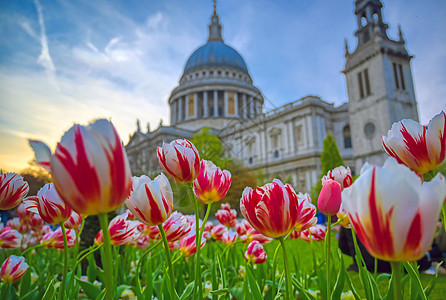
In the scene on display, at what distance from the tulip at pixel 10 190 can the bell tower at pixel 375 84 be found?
23.7 metres

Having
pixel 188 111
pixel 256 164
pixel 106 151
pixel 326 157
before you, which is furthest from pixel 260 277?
pixel 188 111

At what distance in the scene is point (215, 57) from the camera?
45688 mm

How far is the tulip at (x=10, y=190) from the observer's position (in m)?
1.08

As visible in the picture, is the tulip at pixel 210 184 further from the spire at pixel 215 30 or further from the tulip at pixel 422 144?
the spire at pixel 215 30

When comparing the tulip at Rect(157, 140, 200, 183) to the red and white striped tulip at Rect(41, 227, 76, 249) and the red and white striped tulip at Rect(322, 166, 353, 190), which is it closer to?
the red and white striped tulip at Rect(322, 166, 353, 190)

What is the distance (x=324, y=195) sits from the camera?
100cm

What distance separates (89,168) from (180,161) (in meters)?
0.43

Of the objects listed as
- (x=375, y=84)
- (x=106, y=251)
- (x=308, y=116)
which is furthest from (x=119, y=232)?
(x=308, y=116)

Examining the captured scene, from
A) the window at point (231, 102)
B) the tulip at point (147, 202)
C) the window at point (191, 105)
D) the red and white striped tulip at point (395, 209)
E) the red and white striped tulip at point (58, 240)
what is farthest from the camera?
the window at point (191, 105)

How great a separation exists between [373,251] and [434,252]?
507cm

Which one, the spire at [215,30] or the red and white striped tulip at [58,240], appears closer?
the red and white striped tulip at [58,240]

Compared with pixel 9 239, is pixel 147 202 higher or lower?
higher

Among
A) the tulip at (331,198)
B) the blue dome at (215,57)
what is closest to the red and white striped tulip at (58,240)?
the tulip at (331,198)

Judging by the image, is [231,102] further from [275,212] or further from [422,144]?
[275,212]
